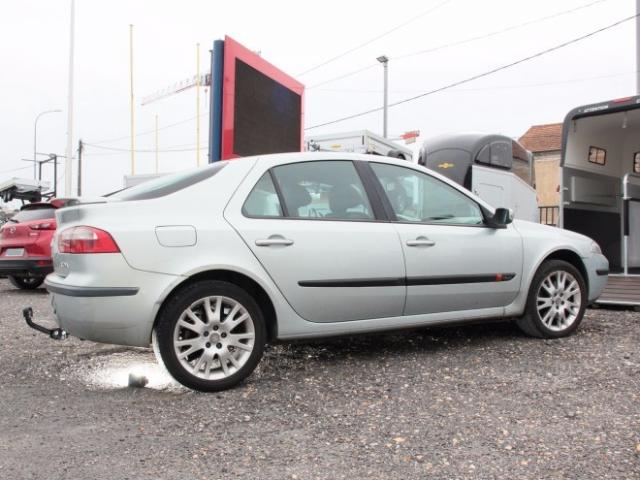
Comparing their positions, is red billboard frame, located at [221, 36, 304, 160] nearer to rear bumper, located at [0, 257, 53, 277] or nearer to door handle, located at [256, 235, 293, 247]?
rear bumper, located at [0, 257, 53, 277]

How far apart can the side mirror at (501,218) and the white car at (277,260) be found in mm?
12

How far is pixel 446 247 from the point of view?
13.6 feet

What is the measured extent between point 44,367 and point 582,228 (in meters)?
7.74

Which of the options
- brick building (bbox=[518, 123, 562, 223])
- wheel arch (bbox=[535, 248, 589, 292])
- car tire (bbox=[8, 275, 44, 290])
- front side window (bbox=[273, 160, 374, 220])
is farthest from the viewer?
brick building (bbox=[518, 123, 562, 223])

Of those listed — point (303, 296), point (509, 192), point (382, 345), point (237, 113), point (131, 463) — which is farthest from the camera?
point (509, 192)

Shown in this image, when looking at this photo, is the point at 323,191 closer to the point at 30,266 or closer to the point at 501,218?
the point at 501,218

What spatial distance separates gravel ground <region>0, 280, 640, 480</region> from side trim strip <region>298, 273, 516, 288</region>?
56 cm

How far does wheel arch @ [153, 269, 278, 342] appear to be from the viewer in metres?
3.35

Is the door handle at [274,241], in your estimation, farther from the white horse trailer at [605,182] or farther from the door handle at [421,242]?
the white horse trailer at [605,182]

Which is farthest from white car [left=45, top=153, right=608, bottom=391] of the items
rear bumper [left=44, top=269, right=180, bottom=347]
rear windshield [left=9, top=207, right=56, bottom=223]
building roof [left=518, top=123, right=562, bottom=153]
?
building roof [left=518, top=123, right=562, bottom=153]

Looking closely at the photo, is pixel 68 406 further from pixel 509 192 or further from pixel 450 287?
pixel 509 192

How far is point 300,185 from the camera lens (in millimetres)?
3865

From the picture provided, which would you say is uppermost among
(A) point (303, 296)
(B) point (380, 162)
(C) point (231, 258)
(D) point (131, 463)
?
(B) point (380, 162)

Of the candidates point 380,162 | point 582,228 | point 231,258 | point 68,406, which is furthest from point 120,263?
point 582,228
